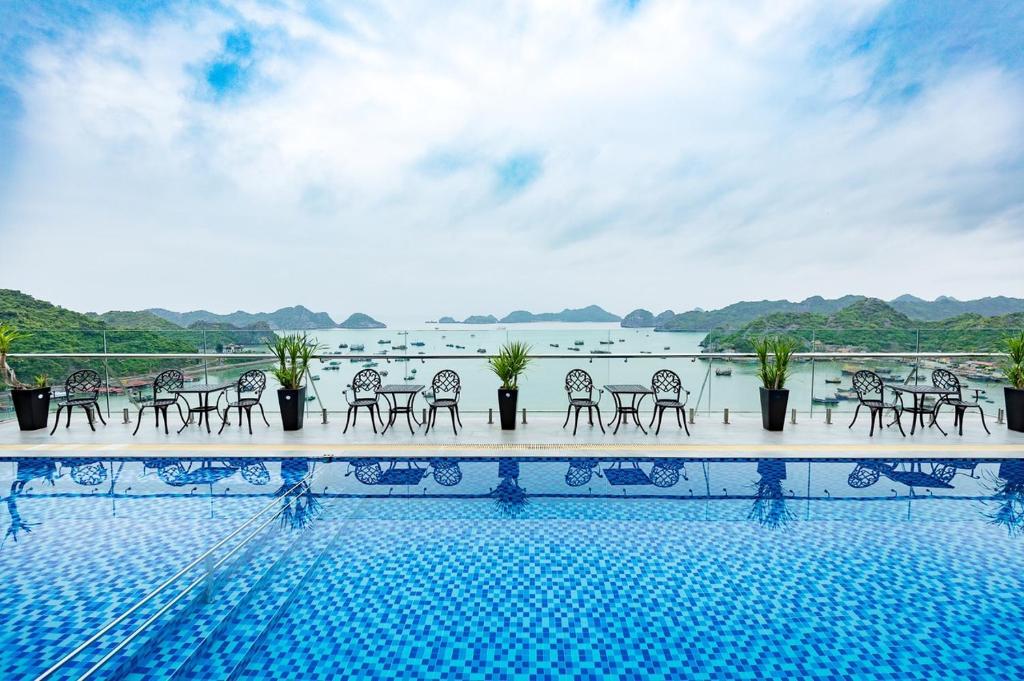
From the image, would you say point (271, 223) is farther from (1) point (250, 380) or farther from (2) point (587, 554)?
(2) point (587, 554)

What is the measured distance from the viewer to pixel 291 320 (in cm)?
736

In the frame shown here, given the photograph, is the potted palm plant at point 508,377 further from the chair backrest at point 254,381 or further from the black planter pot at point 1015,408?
the black planter pot at point 1015,408

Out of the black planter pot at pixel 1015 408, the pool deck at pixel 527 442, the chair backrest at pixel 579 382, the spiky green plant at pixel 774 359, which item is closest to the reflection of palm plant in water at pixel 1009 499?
the pool deck at pixel 527 442

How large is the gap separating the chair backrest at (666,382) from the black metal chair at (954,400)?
3.62 m

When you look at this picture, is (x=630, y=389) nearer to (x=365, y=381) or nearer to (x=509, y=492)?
(x=509, y=492)

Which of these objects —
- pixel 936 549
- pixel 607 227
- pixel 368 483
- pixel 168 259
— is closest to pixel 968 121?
pixel 607 227

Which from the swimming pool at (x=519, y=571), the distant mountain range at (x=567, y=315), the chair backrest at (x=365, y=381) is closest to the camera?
the swimming pool at (x=519, y=571)

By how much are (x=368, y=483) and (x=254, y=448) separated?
205 cm

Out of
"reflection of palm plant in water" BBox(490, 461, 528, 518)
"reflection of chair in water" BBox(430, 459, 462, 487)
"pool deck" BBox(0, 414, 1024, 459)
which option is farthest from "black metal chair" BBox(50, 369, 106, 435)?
"reflection of palm plant in water" BBox(490, 461, 528, 518)

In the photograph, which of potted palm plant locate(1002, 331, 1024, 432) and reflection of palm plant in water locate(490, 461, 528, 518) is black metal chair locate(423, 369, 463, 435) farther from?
potted palm plant locate(1002, 331, 1024, 432)

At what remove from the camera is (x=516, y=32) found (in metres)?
9.54

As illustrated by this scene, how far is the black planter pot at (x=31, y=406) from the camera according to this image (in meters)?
6.94

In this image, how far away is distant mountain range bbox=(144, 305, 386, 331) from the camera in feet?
23.9

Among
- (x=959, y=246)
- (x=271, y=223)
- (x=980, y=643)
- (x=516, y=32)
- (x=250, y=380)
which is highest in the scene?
(x=516, y=32)
